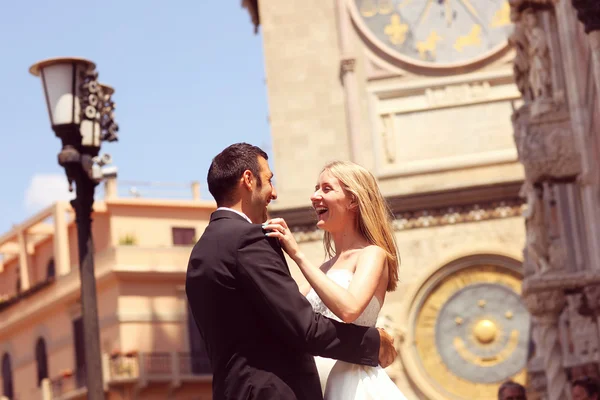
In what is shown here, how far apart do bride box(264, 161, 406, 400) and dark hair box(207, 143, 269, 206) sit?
0.71 feet

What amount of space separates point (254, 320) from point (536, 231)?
453 inches

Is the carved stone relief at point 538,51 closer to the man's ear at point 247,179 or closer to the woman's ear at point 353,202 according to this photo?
the woman's ear at point 353,202

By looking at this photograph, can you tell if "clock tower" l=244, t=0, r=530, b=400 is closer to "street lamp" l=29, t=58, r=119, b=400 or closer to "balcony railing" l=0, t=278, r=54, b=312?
"street lamp" l=29, t=58, r=119, b=400

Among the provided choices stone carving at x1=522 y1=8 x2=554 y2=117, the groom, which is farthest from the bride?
stone carving at x1=522 y1=8 x2=554 y2=117

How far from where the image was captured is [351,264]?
6.00 m

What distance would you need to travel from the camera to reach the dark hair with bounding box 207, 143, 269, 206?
5.53m

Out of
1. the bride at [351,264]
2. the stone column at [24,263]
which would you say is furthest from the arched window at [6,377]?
the bride at [351,264]

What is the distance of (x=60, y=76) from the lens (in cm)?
1191

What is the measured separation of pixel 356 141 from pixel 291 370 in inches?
856

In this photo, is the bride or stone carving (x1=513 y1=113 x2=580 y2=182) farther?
stone carving (x1=513 y1=113 x2=580 y2=182)

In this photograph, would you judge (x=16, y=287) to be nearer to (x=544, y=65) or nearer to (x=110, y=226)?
(x=110, y=226)

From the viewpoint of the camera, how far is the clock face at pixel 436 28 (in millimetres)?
27500

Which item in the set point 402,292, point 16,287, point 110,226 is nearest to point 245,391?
point 402,292

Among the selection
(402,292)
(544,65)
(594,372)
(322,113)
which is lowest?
(594,372)
